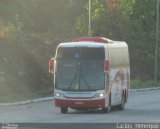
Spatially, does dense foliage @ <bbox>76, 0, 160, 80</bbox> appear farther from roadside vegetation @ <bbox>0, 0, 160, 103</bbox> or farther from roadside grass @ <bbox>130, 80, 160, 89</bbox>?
roadside grass @ <bbox>130, 80, 160, 89</bbox>

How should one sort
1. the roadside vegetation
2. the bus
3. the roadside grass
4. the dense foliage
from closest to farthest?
the bus
the roadside vegetation
the roadside grass
the dense foliage

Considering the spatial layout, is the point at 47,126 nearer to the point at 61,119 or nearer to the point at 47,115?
the point at 61,119

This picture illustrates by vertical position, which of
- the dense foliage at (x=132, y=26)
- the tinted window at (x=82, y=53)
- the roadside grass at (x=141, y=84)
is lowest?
the roadside grass at (x=141, y=84)

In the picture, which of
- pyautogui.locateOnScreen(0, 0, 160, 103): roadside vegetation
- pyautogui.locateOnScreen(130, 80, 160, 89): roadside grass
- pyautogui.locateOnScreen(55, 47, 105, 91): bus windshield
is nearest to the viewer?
pyautogui.locateOnScreen(55, 47, 105, 91): bus windshield

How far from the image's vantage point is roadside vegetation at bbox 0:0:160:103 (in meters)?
47.8

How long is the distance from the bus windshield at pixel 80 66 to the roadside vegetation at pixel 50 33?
938 cm

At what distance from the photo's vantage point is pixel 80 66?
30.7 meters

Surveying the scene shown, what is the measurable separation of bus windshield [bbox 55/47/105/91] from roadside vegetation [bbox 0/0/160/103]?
369 inches

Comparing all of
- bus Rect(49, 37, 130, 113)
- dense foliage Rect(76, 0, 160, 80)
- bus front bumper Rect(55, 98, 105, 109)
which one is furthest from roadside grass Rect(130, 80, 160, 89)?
bus front bumper Rect(55, 98, 105, 109)

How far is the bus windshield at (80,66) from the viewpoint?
30594 millimetres

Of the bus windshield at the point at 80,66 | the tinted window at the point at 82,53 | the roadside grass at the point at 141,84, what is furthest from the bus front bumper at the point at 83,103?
the roadside grass at the point at 141,84

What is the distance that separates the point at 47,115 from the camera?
29.3 metres

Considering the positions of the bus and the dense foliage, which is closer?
the bus

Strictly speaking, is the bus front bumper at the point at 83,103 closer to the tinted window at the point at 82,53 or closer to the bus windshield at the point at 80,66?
the bus windshield at the point at 80,66
